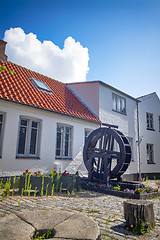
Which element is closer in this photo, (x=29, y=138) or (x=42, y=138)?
(x=29, y=138)

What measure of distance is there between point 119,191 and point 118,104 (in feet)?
27.5

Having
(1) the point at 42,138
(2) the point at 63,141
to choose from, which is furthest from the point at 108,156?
(1) the point at 42,138

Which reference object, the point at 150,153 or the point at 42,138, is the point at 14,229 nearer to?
the point at 42,138

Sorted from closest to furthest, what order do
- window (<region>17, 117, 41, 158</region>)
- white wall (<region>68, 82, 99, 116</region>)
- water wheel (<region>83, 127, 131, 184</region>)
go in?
window (<region>17, 117, 41, 158</region>), water wheel (<region>83, 127, 131, 184</region>), white wall (<region>68, 82, 99, 116</region>)

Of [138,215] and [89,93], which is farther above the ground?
[89,93]

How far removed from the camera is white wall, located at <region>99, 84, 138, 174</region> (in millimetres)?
13055

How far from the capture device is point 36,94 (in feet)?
32.3

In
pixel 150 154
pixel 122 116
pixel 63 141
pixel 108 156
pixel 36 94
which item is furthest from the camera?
pixel 150 154

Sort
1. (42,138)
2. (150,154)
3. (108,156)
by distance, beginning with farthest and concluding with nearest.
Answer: (150,154) < (42,138) < (108,156)

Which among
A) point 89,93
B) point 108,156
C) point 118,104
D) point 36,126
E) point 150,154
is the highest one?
→ point 89,93

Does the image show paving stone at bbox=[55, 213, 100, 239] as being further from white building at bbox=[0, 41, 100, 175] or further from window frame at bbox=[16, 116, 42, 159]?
window frame at bbox=[16, 116, 42, 159]

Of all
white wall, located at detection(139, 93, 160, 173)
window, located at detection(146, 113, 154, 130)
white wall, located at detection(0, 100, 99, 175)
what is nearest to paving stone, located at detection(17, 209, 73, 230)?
white wall, located at detection(0, 100, 99, 175)

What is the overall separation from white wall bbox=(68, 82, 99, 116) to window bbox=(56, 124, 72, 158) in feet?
9.90

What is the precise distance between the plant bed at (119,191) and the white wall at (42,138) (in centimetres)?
197
